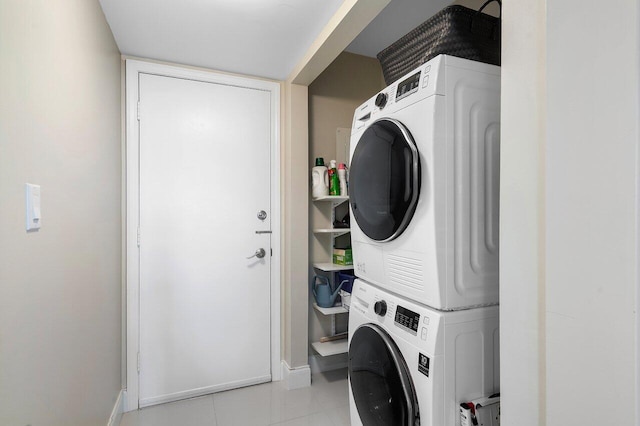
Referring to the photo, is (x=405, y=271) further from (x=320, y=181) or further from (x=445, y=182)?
(x=320, y=181)

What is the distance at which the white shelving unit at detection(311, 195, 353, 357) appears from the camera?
2248 mm

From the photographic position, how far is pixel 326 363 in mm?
2502

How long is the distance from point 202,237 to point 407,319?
153cm

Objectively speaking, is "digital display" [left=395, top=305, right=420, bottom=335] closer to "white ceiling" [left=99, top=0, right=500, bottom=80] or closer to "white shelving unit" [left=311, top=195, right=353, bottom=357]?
"white shelving unit" [left=311, top=195, right=353, bottom=357]

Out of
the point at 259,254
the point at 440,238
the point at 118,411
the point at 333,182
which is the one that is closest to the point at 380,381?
the point at 440,238

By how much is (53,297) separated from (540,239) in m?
1.42

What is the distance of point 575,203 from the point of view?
0.66 metres

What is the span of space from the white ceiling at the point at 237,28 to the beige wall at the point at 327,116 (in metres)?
0.27

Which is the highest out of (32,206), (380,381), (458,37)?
(458,37)

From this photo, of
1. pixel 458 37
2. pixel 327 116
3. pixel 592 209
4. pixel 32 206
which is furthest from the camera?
pixel 327 116

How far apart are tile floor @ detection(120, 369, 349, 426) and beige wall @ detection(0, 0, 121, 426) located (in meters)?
0.42

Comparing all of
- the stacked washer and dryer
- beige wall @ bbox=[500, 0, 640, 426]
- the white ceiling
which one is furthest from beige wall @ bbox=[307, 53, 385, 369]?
beige wall @ bbox=[500, 0, 640, 426]

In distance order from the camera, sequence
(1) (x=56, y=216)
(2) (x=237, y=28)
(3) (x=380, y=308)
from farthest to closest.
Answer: (2) (x=237, y=28)
(3) (x=380, y=308)
(1) (x=56, y=216)

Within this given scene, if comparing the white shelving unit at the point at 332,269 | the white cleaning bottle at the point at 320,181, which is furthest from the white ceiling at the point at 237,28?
the white shelving unit at the point at 332,269
